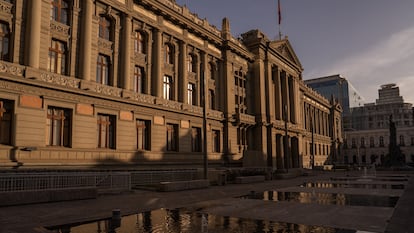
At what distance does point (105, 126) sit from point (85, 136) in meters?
2.42

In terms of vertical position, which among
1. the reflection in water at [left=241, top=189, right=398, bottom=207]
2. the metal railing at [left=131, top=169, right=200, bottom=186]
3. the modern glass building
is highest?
the modern glass building

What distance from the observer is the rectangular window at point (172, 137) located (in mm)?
32509

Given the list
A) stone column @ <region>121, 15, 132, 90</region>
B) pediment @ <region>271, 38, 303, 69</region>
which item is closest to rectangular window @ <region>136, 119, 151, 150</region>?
stone column @ <region>121, 15, 132, 90</region>

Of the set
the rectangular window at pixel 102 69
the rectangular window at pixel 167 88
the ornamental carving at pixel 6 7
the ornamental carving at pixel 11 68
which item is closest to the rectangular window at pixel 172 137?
the rectangular window at pixel 167 88

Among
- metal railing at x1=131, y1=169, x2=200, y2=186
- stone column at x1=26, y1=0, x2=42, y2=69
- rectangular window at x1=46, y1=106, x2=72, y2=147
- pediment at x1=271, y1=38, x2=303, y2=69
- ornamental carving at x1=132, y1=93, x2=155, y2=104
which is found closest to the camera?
stone column at x1=26, y1=0, x2=42, y2=69

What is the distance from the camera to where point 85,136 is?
78.4ft

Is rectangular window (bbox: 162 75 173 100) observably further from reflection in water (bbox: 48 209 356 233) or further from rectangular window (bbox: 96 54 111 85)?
reflection in water (bbox: 48 209 356 233)

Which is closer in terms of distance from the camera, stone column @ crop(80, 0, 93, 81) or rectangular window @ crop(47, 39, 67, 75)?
rectangular window @ crop(47, 39, 67, 75)

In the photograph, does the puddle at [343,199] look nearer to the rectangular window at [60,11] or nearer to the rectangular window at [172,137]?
the rectangular window at [172,137]

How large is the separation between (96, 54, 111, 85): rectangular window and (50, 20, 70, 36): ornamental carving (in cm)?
352

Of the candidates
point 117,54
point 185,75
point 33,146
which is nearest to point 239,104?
point 185,75

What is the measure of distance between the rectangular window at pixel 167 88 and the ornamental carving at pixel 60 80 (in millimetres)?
11041

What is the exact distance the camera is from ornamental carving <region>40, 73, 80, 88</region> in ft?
70.9

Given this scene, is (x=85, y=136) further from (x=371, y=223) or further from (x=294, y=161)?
(x=294, y=161)
